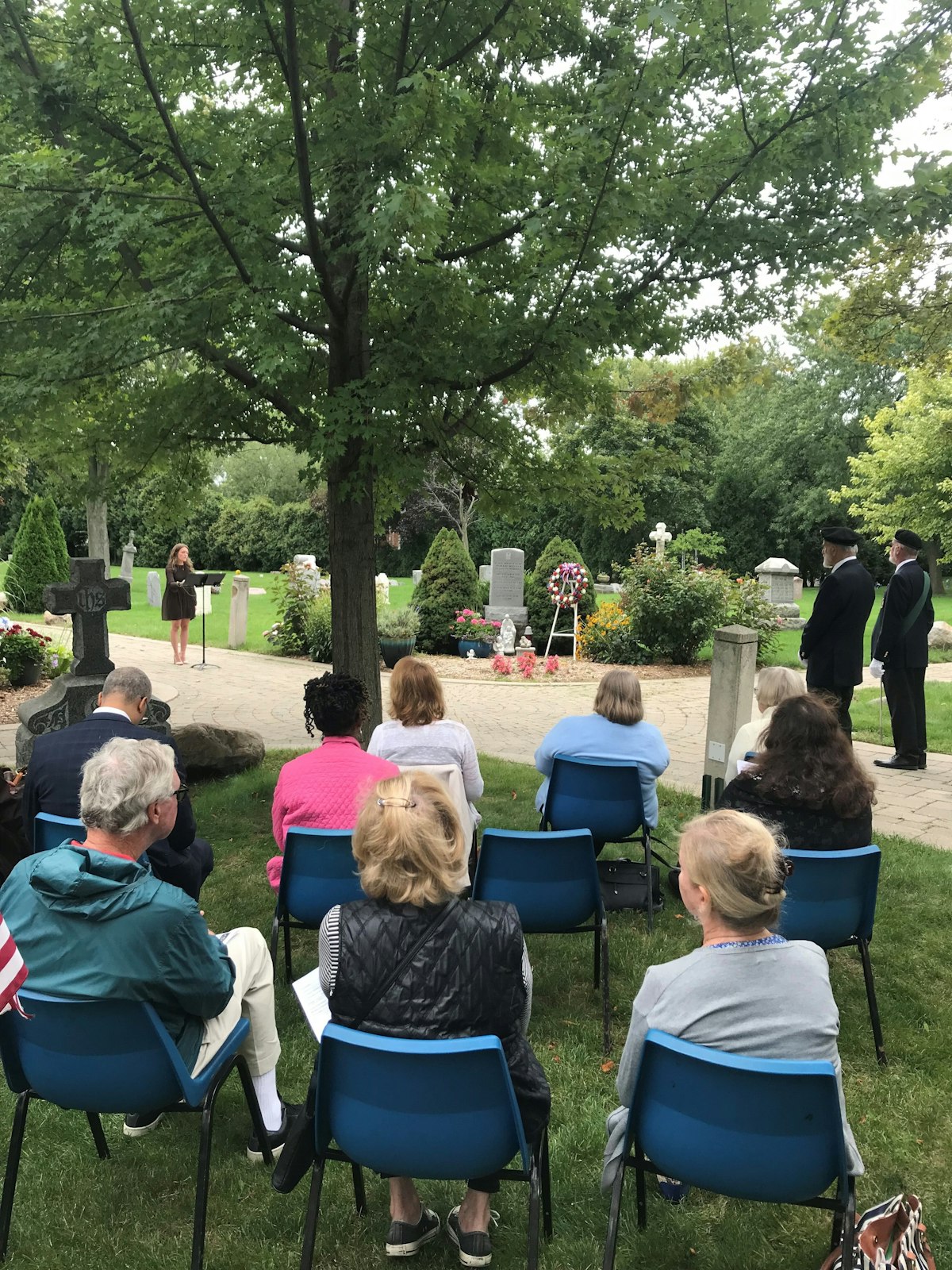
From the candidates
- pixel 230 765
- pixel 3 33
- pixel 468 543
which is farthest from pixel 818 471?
pixel 3 33

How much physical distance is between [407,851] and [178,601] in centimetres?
1310

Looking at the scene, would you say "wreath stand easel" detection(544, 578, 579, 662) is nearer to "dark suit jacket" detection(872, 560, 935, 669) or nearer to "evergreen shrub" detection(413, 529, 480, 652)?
"evergreen shrub" detection(413, 529, 480, 652)

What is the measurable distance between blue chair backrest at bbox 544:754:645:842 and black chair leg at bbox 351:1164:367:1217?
2.11m

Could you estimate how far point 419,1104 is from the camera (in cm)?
212

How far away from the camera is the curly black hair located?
4160mm

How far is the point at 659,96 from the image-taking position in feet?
14.9

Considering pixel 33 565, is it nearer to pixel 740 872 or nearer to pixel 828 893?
pixel 828 893

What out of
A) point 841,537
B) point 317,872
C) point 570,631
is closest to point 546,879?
point 317,872

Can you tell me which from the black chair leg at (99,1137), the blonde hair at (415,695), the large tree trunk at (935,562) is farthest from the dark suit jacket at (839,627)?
the large tree trunk at (935,562)

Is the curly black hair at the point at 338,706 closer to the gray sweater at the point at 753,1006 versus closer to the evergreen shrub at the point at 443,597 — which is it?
the gray sweater at the point at 753,1006

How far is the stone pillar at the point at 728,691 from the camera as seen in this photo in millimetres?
6461

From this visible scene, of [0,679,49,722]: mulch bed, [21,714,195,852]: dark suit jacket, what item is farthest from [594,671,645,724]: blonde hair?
[0,679,49,722]: mulch bed

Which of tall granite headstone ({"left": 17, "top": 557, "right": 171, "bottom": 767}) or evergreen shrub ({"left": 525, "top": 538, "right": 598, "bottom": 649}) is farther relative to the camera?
evergreen shrub ({"left": 525, "top": 538, "right": 598, "bottom": 649})

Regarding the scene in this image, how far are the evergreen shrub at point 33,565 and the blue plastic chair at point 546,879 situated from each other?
20336 millimetres
